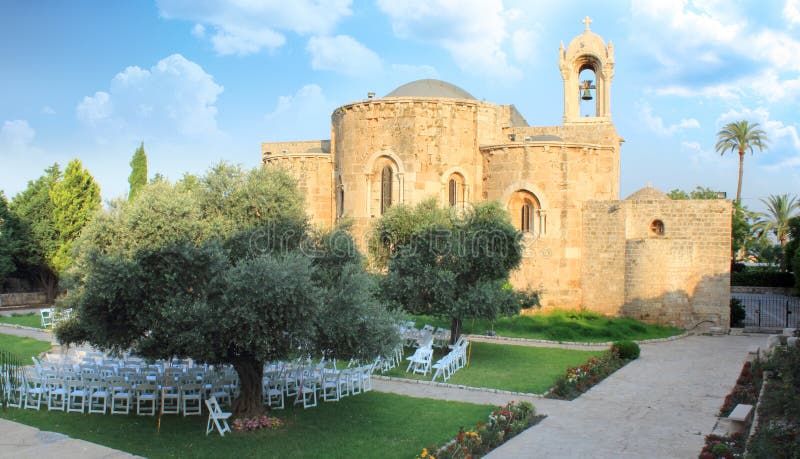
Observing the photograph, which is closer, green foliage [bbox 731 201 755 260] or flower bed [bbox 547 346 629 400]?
flower bed [bbox 547 346 629 400]

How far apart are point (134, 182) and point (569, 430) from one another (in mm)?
33284

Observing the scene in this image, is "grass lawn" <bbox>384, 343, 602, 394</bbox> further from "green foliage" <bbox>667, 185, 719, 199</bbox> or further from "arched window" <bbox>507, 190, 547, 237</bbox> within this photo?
"green foliage" <bbox>667, 185, 719, 199</bbox>

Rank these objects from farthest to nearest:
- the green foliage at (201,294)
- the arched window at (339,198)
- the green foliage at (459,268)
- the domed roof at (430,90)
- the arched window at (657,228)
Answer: the domed roof at (430,90)
the arched window at (339,198)
the arched window at (657,228)
the green foliage at (459,268)
the green foliage at (201,294)

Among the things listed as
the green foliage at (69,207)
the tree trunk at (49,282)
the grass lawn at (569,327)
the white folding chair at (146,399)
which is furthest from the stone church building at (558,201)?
the tree trunk at (49,282)

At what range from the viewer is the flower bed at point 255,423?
1112 cm

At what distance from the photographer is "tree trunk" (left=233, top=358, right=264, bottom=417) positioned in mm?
11547

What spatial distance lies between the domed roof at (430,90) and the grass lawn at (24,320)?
1865 centimetres

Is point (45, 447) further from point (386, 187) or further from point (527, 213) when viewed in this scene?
point (527, 213)

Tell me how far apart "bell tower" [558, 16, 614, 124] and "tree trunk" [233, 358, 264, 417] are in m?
20.2

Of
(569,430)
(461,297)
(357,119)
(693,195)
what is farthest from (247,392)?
(693,195)

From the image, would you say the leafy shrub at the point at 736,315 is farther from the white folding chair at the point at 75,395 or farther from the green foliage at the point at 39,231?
the green foliage at the point at 39,231

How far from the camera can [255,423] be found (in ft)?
36.8

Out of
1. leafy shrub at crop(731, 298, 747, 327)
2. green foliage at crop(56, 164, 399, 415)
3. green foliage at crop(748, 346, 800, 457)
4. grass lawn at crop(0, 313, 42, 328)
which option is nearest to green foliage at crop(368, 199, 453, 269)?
green foliage at crop(56, 164, 399, 415)

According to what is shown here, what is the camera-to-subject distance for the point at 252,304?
9.33 meters
